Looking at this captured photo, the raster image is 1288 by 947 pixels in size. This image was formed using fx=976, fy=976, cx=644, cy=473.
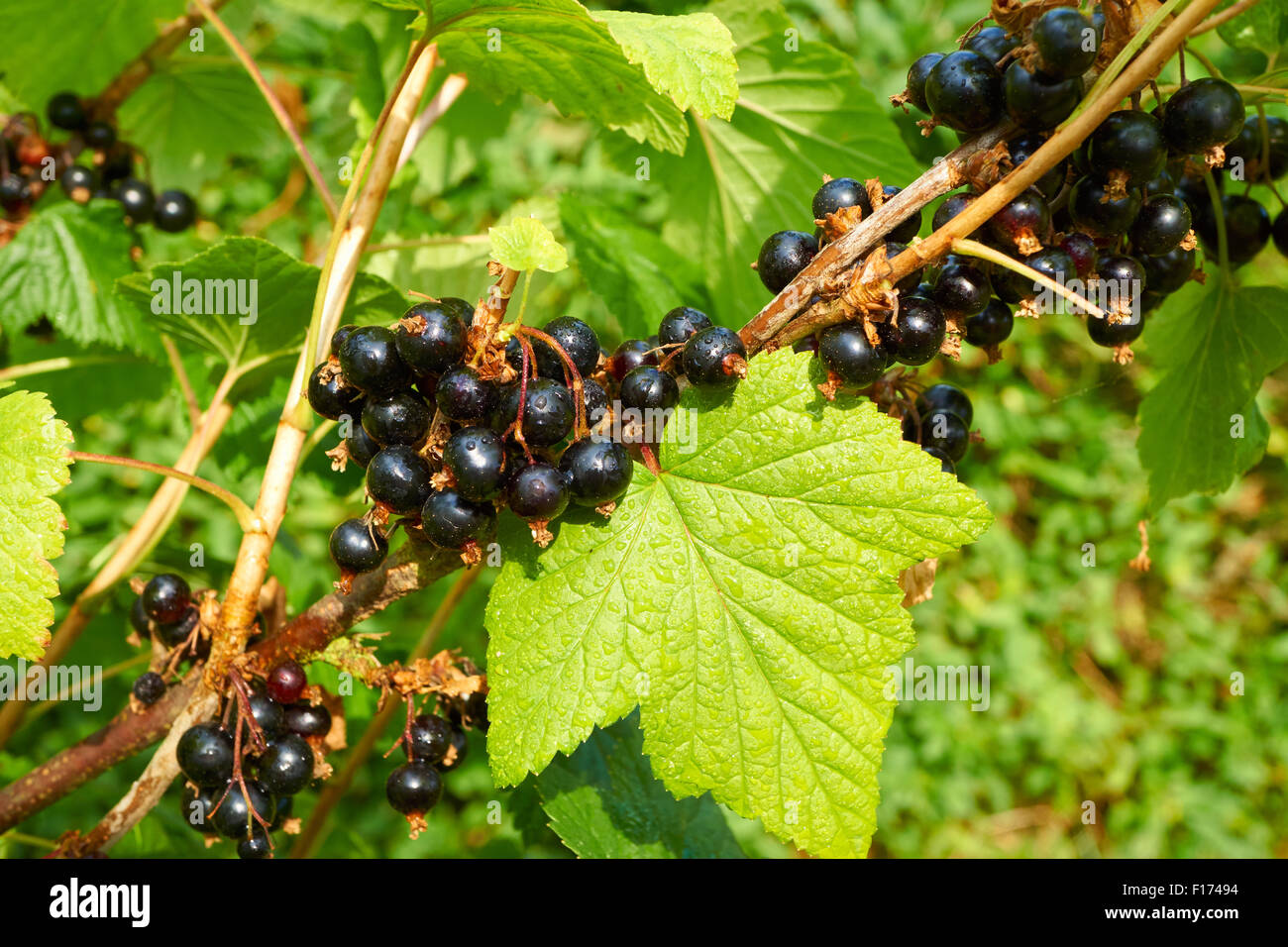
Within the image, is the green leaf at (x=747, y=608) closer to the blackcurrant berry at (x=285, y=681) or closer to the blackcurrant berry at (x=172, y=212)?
the blackcurrant berry at (x=285, y=681)

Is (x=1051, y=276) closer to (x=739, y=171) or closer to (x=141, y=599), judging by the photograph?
(x=739, y=171)

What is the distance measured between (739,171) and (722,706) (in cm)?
101

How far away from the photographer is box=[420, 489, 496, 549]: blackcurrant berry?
929 millimetres

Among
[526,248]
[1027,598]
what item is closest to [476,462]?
[526,248]

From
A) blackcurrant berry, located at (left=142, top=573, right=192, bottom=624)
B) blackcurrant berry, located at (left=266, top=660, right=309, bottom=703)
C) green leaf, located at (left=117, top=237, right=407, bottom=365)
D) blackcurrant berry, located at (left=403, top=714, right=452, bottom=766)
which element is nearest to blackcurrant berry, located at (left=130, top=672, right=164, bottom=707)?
blackcurrant berry, located at (left=142, top=573, right=192, bottom=624)

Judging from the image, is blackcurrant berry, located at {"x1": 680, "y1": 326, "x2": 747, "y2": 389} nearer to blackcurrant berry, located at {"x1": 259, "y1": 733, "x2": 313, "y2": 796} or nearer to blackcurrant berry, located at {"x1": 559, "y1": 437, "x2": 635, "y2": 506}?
blackcurrant berry, located at {"x1": 559, "y1": 437, "x2": 635, "y2": 506}

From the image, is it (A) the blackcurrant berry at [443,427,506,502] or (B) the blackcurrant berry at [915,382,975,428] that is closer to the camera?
(A) the blackcurrant berry at [443,427,506,502]

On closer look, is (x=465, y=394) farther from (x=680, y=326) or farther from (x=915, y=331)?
(x=915, y=331)

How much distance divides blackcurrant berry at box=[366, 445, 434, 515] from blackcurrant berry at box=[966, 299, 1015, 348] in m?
0.61

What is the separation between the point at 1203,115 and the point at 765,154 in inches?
31.0

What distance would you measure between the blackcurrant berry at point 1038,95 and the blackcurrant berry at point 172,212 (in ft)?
4.97

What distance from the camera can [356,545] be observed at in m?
1.03
